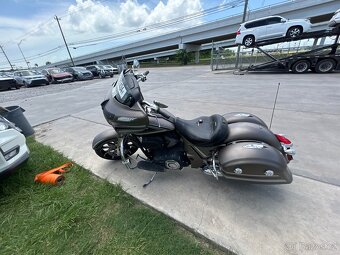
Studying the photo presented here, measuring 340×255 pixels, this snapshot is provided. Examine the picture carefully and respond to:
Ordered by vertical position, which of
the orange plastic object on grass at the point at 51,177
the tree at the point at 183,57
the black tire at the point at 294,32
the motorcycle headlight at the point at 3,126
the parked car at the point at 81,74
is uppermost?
the black tire at the point at 294,32

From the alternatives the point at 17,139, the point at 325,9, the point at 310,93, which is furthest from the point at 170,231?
the point at 325,9

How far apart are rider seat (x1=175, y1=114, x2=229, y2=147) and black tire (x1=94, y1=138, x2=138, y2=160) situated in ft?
3.03

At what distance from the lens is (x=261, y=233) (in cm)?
157

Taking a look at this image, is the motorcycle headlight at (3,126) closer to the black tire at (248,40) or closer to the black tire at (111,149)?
the black tire at (111,149)

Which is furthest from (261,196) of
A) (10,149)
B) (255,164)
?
(10,149)

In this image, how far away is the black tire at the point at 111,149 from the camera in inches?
99.3

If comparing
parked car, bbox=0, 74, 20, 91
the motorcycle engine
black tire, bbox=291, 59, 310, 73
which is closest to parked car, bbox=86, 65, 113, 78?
parked car, bbox=0, 74, 20, 91

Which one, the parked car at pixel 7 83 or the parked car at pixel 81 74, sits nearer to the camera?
the parked car at pixel 7 83

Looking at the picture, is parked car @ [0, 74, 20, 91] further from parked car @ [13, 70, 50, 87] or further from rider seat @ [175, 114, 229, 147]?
rider seat @ [175, 114, 229, 147]

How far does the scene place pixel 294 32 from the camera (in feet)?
37.2

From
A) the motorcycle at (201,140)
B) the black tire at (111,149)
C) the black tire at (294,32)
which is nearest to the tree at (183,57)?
the black tire at (294,32)

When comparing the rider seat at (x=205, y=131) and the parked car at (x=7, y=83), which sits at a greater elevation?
the rider seat at (x=205, y=131)

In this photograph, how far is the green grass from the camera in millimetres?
1560

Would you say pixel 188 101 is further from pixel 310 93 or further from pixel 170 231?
pixel 170 231
